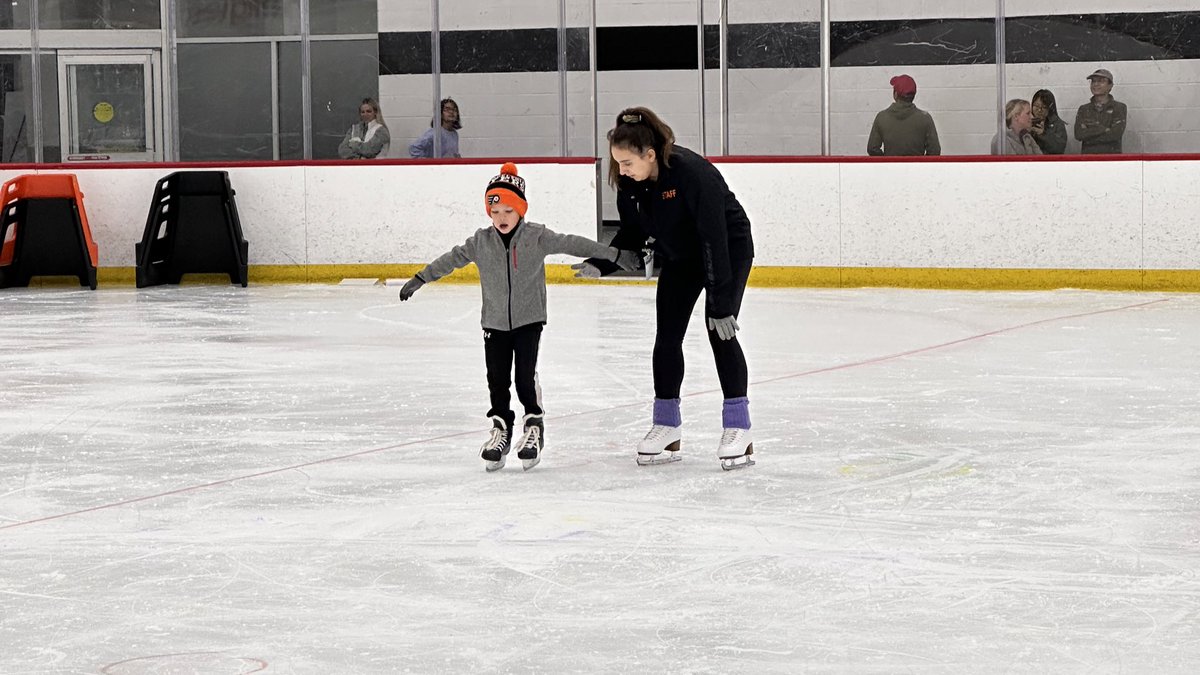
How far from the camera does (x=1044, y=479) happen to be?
446 cm

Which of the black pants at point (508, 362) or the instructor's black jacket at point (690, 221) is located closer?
the instructor's black jacket at point (690, 221)

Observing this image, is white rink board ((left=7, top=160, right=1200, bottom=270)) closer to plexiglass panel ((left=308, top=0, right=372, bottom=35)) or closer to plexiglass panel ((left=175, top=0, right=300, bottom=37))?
plexiglass panel ((left=175, top=0, right=300, bottom=37))

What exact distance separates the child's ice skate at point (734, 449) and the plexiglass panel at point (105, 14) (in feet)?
34.0

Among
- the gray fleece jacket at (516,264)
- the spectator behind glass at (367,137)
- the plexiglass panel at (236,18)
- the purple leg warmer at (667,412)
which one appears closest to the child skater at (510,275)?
the gray fleece jacket at (516,264)

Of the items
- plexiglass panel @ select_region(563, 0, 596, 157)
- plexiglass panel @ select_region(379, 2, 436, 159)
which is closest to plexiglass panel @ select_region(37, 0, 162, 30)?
plexiglass panel @ select_region(379, 2, 436, 159)

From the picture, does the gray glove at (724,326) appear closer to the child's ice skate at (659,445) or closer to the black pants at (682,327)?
the black pants at (682,327)

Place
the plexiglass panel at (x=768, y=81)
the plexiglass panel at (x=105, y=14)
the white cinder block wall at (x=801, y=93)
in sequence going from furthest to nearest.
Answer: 1. the plexiglass panel at (x=105, y=14)
2. the plexiglass panel at (x=768, y=81)
3. the white cinder block wall at (x=801, y=93)

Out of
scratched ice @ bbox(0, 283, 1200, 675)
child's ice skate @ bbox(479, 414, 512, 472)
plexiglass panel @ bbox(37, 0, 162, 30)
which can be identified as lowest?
scratched ice @ bbox(0, 283, 1200, 675)

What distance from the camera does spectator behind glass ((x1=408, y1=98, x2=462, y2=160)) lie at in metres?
12.5

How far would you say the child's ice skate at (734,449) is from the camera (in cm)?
466

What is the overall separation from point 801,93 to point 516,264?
7.60 meters

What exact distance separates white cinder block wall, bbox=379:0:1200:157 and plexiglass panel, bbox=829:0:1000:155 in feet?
0.04

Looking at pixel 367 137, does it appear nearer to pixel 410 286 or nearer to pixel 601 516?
pixel 410 286

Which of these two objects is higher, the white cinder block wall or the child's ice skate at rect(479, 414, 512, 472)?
the white cinder block wall
